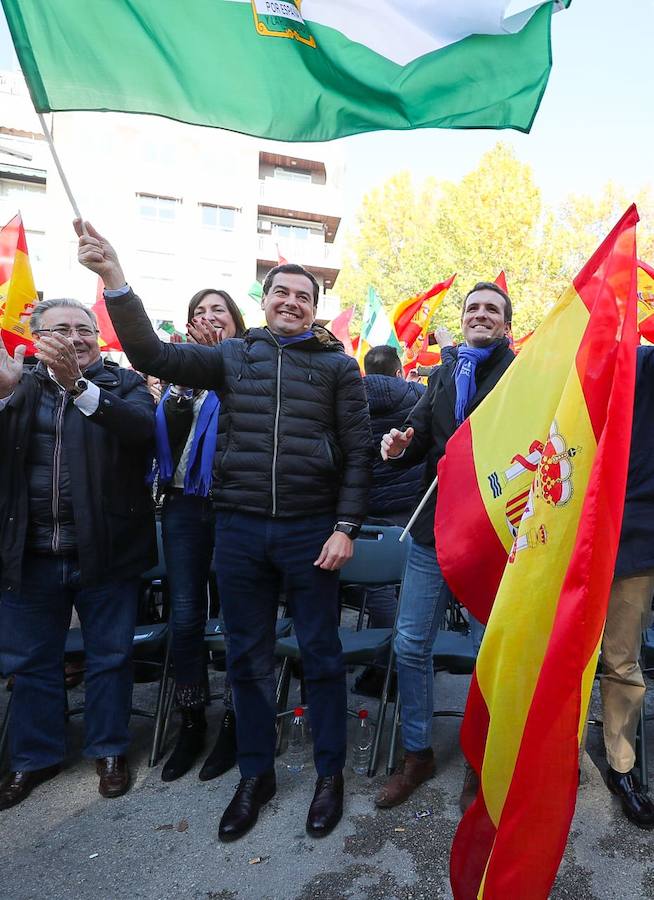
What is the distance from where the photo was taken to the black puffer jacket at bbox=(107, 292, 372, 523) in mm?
2443

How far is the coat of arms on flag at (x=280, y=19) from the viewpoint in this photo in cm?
222

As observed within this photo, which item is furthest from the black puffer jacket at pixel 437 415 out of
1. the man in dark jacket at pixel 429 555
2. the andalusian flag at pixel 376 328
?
the andalusian flag at pixel 376 328

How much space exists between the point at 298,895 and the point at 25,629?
1568 mm

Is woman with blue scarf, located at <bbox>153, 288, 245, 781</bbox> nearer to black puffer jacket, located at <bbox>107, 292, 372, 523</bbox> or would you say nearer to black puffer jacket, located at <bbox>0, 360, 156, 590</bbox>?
black puffer jacket, located at <bbox>0, 360, 156, 590</bbox>

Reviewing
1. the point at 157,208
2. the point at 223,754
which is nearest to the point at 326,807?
the point at 223,754

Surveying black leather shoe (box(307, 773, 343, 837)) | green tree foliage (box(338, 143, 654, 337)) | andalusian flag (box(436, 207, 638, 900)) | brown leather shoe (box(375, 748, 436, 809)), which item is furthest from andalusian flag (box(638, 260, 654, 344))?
green tree foliage (box(338, 143, 654, 337))

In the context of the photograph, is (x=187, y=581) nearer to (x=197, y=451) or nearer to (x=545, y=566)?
(x=197, y=451)

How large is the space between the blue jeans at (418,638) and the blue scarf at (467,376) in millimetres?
611

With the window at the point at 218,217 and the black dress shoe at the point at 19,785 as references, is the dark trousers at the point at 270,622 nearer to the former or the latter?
the black dress shoe at the point at 19,785

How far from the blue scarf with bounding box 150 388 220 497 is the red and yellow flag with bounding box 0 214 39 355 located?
2.82m

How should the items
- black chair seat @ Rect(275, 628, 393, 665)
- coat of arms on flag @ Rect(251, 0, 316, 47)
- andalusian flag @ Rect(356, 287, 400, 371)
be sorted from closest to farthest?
coat of arms on flag @ Rect(251, 0, 316, 47) < black chair seat @ Rect(275, 628, 393, 665) < andalusian flag @ Rect(356, 287, 400, 371)

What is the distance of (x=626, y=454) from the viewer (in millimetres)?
1500

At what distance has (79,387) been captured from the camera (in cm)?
253

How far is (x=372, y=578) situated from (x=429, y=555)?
2.76 ft
